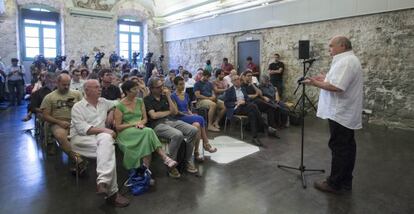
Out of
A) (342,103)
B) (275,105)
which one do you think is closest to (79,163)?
(342,103)

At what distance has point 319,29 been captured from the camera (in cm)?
686

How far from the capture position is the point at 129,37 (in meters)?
12.7

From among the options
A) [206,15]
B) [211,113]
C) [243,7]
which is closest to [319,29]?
[243,7]

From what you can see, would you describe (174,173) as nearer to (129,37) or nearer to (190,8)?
(190,8)

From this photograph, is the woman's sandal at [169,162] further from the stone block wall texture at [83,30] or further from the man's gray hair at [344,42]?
the stone block wall texture at [83,30]

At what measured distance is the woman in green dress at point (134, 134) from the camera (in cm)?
275

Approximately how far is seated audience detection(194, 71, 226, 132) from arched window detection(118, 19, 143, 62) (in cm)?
797

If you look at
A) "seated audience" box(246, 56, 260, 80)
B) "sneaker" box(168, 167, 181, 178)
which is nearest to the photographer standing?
"seated audience" box(246, 56, 260, 80)

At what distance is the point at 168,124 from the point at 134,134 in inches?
21.7

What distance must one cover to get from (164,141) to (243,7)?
642 cm

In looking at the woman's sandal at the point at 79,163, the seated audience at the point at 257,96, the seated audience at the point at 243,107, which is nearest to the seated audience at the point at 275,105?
the seated audience at the point at 257,96

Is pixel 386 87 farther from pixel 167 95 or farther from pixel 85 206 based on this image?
pixel 85 206

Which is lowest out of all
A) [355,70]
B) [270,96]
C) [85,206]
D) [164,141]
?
[85,206]

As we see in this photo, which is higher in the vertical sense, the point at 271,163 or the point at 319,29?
the point at 319,29
